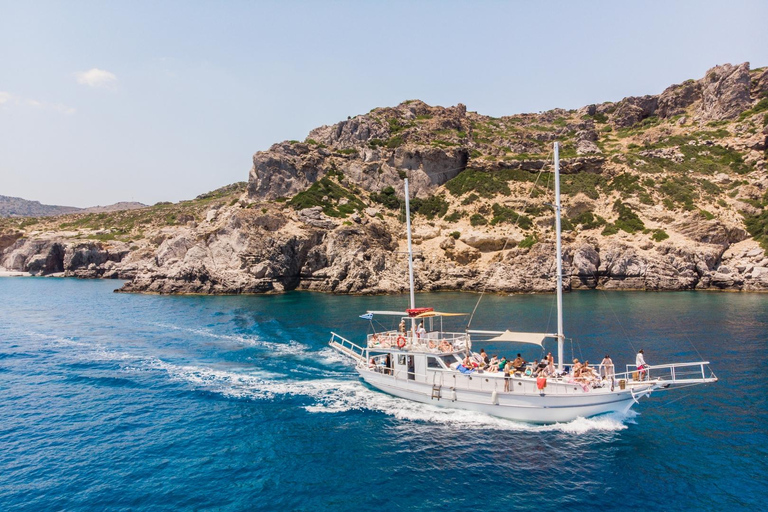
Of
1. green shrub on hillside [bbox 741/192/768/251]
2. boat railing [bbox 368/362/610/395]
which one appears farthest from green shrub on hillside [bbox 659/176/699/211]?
boat railing [bbox 368/362/610/395]

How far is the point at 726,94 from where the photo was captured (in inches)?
4065

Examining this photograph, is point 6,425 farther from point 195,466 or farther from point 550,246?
point 550,246

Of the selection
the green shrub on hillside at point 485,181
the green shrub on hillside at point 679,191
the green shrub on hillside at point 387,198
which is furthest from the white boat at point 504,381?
the green shrub on hillside at point 485,181

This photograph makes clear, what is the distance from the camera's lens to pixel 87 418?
23391 mm

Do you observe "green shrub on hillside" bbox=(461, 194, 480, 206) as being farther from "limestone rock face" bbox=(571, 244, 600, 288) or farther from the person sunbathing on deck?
the person sunbathing on deck

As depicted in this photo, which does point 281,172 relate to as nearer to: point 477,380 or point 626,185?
point 626,185

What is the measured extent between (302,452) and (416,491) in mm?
5947

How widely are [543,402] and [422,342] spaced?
7.94m

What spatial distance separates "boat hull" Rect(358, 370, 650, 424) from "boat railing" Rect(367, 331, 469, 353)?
284 centimetres

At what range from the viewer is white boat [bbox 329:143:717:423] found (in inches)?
871

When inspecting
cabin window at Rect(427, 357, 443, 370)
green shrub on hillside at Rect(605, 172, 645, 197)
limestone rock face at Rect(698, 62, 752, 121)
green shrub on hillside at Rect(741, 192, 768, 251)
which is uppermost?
limestone rock face at Rect(698, 62, 752, 121)

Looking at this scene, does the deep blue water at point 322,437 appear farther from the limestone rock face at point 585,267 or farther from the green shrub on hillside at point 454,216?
the green shrub on hillside at point 454,216

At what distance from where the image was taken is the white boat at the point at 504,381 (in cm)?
2212

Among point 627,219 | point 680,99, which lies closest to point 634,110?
point 680,99
